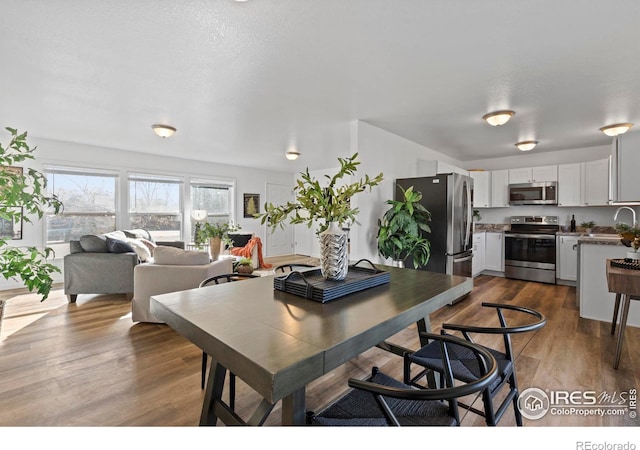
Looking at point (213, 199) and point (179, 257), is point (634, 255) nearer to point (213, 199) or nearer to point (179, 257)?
point (179, 257)

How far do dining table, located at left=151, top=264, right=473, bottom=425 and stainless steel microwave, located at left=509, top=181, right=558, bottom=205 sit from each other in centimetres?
473

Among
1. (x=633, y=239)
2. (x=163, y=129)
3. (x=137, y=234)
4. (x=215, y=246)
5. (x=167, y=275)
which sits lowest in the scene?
(x=167, y=275)

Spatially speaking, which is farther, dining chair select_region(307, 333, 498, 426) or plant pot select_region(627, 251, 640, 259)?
plant pot select_region(627, 251, 640, 259)

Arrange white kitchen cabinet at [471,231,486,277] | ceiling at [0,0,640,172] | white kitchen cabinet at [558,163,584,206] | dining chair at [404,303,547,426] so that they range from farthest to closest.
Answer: white kitchen cabinet at [471,231,486,277] → white kitchen cabinet at [558,163,584,206] → ceiling at [0,0,640,172] → dining chair at [404,303,547,426]

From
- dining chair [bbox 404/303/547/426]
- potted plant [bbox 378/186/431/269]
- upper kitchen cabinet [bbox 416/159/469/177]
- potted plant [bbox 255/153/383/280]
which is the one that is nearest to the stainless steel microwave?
upper kitchen cabinet [bbox 416/159/469/177]

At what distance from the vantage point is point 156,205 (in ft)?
20.3

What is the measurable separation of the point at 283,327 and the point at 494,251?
5.82 meters

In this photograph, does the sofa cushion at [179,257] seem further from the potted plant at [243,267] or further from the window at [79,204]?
the window at [79,204]

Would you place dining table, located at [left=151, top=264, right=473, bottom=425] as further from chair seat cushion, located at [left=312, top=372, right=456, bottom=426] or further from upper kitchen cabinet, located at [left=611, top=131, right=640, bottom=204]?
upper kitchen cabinet, located at [left=611, top=131, right=640, bottom=204]

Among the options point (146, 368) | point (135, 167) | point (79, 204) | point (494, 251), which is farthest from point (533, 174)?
point (79, 204)

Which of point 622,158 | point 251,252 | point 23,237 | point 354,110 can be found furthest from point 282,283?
point 23,237

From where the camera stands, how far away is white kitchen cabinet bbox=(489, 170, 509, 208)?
18.9 feet

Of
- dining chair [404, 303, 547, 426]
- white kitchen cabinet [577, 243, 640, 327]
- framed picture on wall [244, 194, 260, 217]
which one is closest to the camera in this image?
dining chair [404, 303, 547, 426]

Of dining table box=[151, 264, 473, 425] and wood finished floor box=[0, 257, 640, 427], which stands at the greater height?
dining table box=[151, 264, 473, 425]
